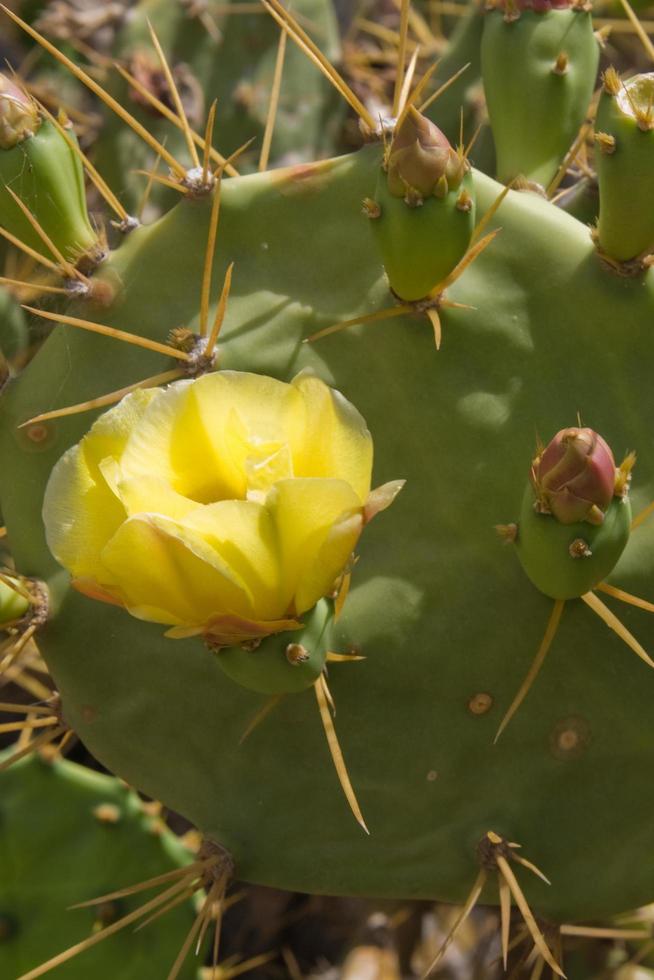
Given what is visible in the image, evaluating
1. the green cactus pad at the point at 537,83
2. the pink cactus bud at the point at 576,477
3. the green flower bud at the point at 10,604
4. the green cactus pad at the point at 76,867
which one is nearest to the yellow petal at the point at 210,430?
the pink cactus bud at the point at 576,477

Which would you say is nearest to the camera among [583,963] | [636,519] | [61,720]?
[636,519]

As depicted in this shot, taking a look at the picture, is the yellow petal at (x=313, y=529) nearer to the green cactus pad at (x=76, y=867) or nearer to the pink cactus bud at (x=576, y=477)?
the pink cactus bud at (x=576, y=477)

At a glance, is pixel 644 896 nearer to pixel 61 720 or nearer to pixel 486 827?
pixel 486 827

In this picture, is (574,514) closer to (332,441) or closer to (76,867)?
(332,441)

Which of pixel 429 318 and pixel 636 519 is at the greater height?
pixel 429 318

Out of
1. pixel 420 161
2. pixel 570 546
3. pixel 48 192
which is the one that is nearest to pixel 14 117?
pixel 48 192

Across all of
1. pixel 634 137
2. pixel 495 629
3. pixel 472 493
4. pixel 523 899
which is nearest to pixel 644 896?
pixel 523 899
